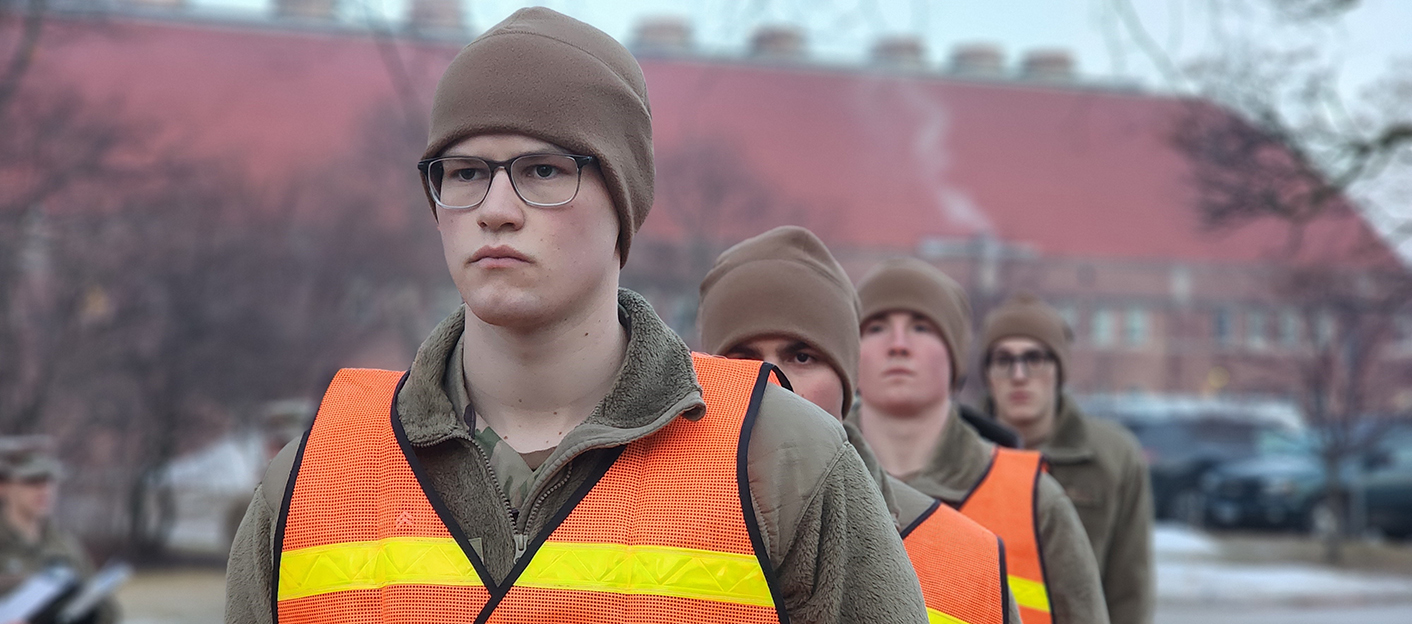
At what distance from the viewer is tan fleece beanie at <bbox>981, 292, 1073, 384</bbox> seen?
669 centimetres

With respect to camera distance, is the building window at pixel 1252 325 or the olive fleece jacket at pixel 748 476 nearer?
the olive fleece jacket at pixel 748 476

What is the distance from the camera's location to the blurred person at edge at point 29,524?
369 inches

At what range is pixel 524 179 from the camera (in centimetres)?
247

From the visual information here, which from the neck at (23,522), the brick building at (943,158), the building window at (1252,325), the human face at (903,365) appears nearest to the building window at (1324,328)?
the brick building at (943,158)

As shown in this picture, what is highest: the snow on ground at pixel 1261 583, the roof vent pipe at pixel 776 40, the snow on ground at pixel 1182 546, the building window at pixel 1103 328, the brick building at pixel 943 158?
the brick building at pixel 943 158

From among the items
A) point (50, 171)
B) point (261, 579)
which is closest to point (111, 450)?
point (50, 171)

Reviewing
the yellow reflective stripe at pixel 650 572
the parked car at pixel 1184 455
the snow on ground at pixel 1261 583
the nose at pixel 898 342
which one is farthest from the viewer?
the parked car at pixel 1184 455

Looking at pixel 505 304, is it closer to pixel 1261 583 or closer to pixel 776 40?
pixel 776 40

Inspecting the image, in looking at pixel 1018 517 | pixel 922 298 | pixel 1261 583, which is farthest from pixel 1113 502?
pixel 1261 583

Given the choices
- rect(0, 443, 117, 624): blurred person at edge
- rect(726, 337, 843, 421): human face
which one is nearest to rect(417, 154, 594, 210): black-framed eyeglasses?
rect(726, 337, 843, 421): human face

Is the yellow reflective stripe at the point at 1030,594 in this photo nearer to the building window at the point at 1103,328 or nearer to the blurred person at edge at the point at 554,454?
the blurred person at edge at the point at 554,454

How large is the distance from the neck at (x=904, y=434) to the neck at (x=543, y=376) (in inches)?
85.2

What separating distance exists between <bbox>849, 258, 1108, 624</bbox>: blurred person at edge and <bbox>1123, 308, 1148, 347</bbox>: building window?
61.0 metres

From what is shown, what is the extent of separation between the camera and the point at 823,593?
237 centimetres
